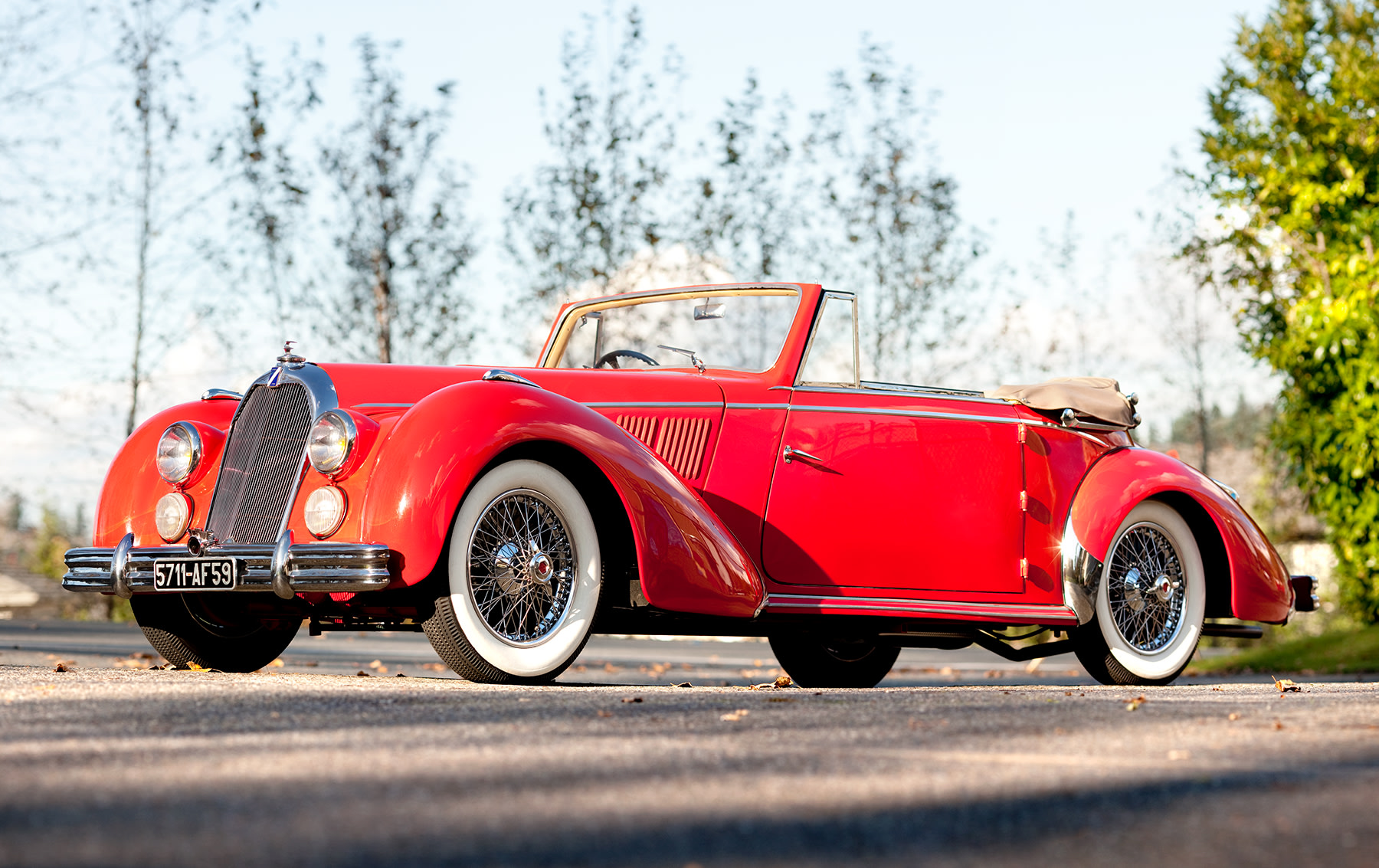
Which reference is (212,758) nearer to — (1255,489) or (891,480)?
(891,480)

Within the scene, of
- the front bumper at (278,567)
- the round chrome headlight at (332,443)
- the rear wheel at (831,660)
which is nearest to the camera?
the front bumper at (278,567)

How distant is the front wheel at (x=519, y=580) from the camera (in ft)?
16.0

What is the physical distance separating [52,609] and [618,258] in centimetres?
3512

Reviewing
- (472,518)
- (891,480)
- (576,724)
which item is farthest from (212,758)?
(891,480)

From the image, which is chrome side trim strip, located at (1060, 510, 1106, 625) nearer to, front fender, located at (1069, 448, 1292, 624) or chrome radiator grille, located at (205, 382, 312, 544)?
front fender, located at (1069, 448, 1292, 624)

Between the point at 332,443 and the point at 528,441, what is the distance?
75 centimetres

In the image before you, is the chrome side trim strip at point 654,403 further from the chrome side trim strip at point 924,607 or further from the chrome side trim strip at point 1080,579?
the chrome side trim strip at point 1080,579

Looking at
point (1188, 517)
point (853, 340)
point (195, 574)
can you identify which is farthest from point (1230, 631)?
point (195, 574)

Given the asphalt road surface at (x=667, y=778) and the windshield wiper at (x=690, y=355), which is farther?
the windshield wiper at (x=690, y=355)

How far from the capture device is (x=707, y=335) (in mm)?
6910

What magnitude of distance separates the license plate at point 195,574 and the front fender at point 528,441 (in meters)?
0.62

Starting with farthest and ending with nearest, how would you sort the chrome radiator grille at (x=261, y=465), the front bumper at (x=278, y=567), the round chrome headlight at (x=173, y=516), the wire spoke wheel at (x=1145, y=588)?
the wire spoke wheel at (x=1145, y=588) < the round chrome headlight at (x=173, y=516) < the chrome radiator grille at (x=261, y=465) < the front bumper at (x=278, y=567)

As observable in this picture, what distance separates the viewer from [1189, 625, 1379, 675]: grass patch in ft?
39.4

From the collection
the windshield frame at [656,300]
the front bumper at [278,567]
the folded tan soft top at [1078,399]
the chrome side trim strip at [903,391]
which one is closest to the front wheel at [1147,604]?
the folded tan soft top at [1078,399]
